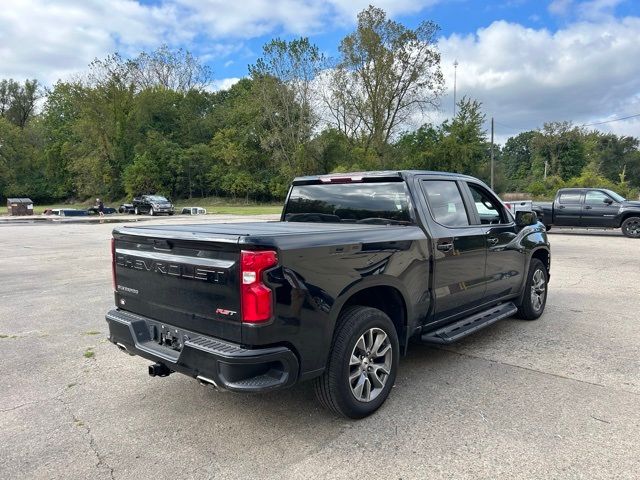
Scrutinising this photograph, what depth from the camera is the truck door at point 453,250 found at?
4.09m

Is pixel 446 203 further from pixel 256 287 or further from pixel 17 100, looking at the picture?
pixel 17 100

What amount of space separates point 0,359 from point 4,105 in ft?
280

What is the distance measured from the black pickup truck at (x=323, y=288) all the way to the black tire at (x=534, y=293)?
→ 101cm

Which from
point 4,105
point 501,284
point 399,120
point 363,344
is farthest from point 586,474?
point 4,105

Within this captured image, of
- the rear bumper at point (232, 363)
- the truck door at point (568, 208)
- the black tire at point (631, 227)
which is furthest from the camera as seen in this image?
the truck door at point (568, 208)

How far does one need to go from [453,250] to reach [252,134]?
52.3 m

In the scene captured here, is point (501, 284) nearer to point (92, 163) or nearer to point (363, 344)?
point (363, 344)

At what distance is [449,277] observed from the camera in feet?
13.8

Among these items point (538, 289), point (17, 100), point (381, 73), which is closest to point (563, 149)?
point (381, 73)

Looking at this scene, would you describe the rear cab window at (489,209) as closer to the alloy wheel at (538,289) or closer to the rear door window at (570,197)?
the alloy wheel at (538,289)

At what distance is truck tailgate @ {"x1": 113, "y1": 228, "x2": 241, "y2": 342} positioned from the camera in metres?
2.84

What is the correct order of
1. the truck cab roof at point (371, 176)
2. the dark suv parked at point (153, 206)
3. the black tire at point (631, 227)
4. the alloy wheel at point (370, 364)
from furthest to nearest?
the dark suv parked at point (153, 206) < the black tire at point (631, 227) < the truck cab roof at point (371, 176) < the alloy wheel at point (370, 364)

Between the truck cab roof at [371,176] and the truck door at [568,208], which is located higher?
the truck cab roof at [371,176]

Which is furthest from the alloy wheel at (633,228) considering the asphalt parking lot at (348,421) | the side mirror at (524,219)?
the side mirror at (524,219)
